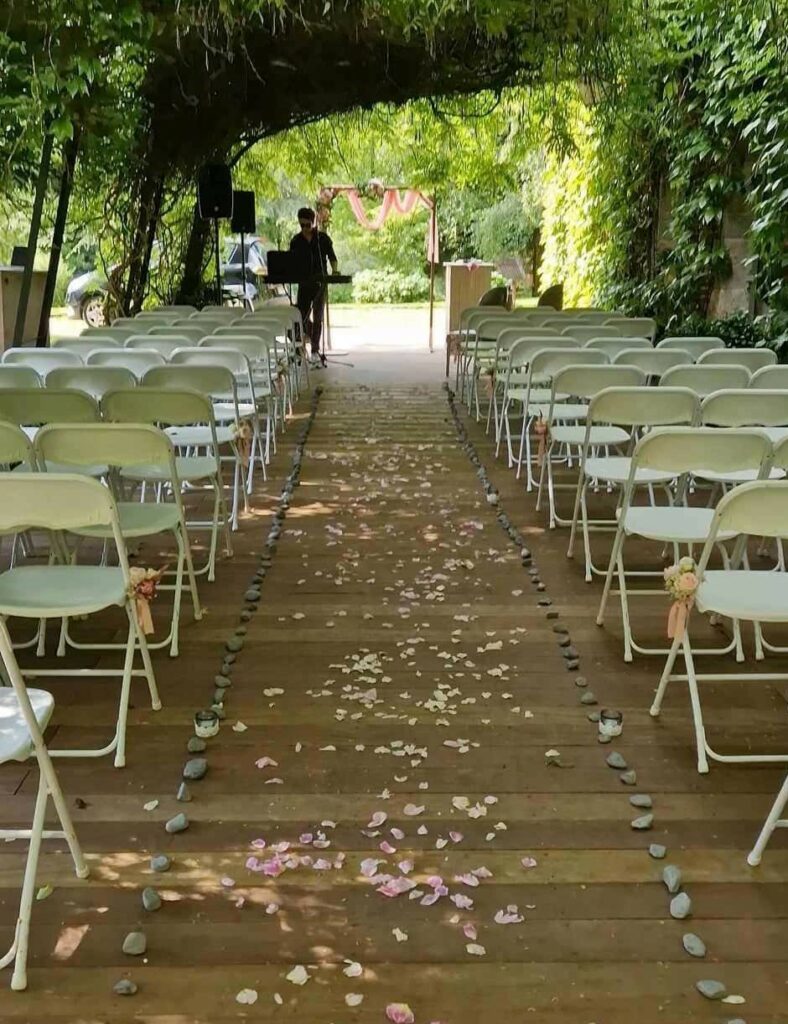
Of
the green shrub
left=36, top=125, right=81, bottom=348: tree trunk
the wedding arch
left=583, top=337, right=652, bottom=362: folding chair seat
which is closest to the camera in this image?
left=583, top=337, right=652, bottom=362: folding chair seat

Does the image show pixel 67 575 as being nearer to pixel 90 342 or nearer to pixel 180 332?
pixel 90 342

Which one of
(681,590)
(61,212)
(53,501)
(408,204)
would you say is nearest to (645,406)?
(681,590)

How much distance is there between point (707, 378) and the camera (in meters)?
4.64

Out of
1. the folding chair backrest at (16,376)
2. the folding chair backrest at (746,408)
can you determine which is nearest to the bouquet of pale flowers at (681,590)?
the folding chair backrest at (746,408)

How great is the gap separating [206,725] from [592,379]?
105 inches

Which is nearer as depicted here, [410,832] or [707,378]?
[410,832]

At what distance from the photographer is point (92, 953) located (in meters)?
1.97

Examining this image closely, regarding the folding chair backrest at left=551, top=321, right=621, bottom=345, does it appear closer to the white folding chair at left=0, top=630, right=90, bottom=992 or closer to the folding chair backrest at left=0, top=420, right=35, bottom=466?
the folding chair backrest at left=0, top=420, right=35, bottom=466

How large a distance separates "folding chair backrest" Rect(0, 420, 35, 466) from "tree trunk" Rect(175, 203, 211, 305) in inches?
339

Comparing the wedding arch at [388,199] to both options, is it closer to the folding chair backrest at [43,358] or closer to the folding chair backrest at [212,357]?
the folding chair backrest at [212,357]

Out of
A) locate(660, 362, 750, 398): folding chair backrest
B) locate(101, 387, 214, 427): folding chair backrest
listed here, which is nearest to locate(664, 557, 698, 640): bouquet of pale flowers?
locate(101, 387, 214, 427): folding chair backrest

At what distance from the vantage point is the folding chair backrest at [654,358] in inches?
202

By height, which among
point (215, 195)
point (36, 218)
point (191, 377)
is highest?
point (215, 195)

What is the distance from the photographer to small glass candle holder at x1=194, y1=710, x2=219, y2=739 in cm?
283
